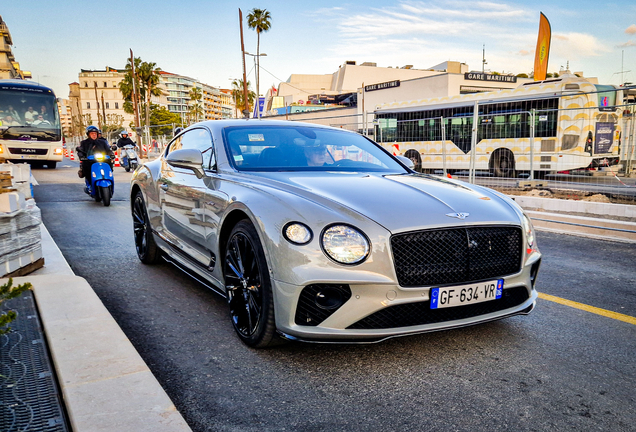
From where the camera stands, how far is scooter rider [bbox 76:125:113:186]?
11648 millimetres

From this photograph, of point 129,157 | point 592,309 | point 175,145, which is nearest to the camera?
point 592,309

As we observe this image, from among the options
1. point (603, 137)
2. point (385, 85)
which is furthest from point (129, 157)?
point (385, 85)

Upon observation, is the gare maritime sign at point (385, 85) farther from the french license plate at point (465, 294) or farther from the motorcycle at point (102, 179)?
the french license plate at point (465, 294)

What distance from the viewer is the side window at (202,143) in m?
4.27

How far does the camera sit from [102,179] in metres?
11.0

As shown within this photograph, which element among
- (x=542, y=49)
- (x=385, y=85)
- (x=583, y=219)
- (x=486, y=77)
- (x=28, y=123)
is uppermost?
(x=542, y=49)

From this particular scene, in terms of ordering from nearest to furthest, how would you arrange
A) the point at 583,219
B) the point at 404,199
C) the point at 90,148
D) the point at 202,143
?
the point at 404,199, the point at 202,143, the point at 583,219, the point at 90,148

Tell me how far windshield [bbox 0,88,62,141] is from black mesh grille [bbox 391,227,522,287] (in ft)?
78.2

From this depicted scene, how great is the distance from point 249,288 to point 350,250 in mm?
804

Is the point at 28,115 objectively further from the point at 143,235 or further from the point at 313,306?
the point at 313,306

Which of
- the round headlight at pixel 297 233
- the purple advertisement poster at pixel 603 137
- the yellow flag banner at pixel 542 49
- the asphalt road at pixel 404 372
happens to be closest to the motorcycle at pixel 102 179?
the asphalt road at pixel 404 372

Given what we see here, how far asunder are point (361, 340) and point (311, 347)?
22.3 inches

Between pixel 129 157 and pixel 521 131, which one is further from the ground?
pixel 521 131

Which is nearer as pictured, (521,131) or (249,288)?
(249,288)
